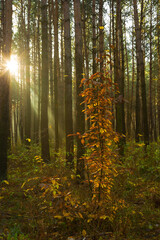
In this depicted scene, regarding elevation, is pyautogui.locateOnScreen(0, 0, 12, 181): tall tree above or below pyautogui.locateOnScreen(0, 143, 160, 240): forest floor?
above

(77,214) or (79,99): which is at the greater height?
(79,99)

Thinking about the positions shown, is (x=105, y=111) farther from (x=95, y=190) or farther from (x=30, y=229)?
(x=30, y=229)

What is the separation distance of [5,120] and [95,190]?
159 inches

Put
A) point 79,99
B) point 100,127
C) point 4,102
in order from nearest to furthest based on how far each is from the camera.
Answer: point 100,127, point 79,99, point 4,102

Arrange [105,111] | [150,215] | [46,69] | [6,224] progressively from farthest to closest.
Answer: [46,69], [150,215], [6,224], [105,111]

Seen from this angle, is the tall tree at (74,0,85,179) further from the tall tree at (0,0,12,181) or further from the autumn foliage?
the autumn foliage

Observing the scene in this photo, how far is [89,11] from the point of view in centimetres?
1600

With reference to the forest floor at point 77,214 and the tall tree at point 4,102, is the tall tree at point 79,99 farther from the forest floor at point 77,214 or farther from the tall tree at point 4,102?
the tall tree at point 4,102

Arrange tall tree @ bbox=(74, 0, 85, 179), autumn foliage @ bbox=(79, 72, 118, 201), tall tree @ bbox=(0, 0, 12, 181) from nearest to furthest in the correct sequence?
autumn foliage @ bbox=(79, 72, 118, 201) < tall tree @ bbox=(74, 0, 85, 179) < tall tree @ bbox=(0, 0, 12, 181)

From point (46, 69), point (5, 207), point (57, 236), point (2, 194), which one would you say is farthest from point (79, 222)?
point (46, 69)

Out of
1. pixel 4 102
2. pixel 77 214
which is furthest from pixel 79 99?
pixel 77 214

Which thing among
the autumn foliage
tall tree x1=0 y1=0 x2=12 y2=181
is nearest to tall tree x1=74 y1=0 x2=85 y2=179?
tall tree x1=0 y1=0 x2=12 y2=181

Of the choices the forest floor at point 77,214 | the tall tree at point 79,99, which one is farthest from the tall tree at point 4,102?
the tall tree at point 79,99

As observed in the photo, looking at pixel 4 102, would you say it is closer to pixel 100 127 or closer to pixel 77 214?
A: pixel 100 127
